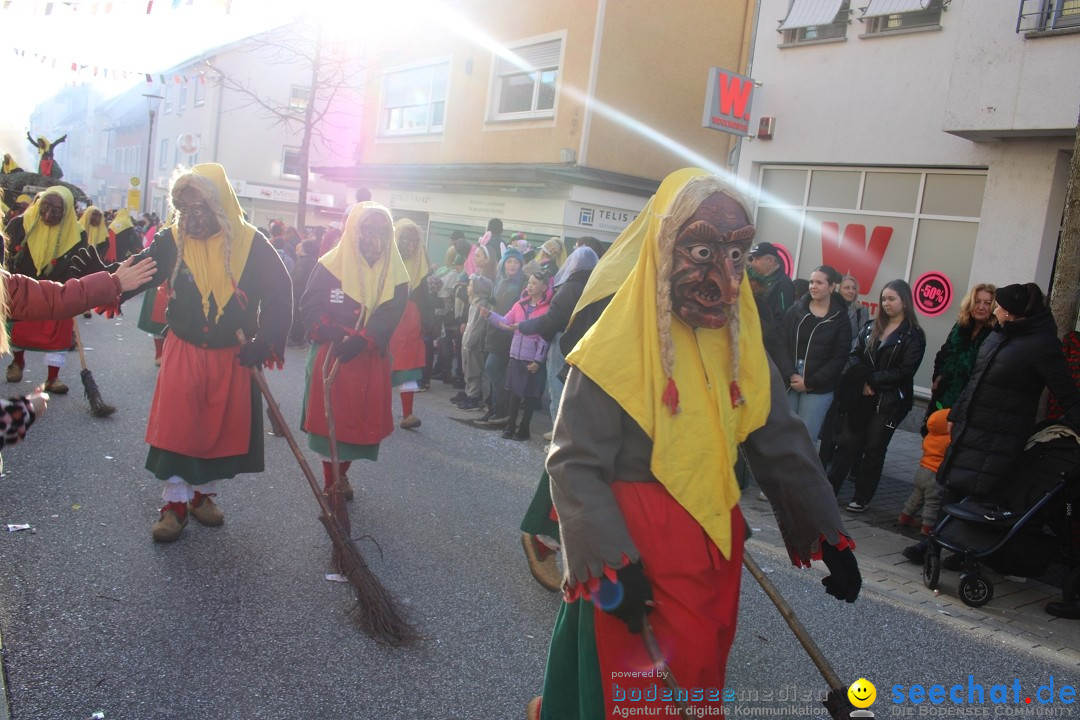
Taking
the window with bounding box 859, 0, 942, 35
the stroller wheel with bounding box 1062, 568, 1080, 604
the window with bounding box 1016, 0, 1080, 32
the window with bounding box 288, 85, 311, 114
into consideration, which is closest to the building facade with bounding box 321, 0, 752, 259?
the window with bounding box 859, 0, 942, 35

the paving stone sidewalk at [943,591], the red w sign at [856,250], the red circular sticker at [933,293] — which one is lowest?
the paving stone sidewalk at [943,591]

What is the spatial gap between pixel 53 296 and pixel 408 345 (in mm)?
5758

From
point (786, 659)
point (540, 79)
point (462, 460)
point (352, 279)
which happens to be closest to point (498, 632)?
point (786, 659)

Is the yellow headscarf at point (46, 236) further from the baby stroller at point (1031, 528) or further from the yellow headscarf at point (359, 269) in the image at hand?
the baby stroller at point (1031, 528)

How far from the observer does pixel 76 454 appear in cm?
656

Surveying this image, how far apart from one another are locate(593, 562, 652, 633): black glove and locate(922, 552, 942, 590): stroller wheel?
3.93 meters

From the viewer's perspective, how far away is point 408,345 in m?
8.99

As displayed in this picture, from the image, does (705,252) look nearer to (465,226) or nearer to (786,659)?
(786,659)

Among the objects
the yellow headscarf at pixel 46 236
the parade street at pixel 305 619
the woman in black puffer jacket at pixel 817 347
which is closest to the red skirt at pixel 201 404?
the parade street at pixel 305 619

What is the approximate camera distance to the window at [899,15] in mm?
11508

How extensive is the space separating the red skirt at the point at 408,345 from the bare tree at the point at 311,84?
13045 mm

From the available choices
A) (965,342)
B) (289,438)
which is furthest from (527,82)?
(289,438)

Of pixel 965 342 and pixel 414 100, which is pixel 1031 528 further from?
pixel 414 100

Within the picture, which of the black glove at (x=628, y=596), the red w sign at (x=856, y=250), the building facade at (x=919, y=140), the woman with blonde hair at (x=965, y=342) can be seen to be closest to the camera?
the black glove at (x=628, y=596)
